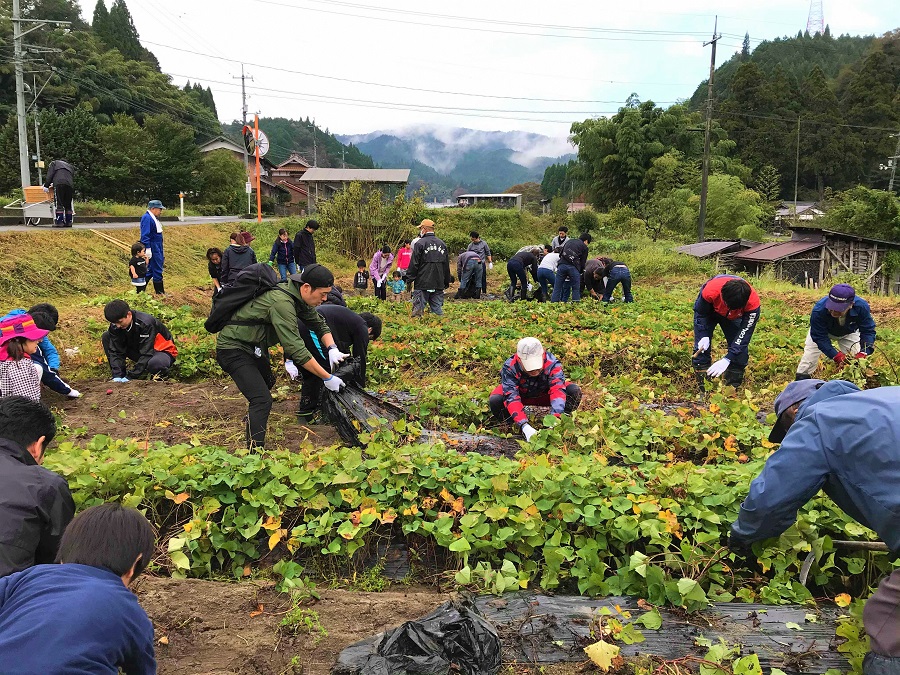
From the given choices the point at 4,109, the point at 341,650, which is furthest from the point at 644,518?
the point at 4,109

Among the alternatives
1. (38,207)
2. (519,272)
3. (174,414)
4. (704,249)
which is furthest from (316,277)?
(704,249)

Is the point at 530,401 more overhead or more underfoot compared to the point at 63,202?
more underfoot

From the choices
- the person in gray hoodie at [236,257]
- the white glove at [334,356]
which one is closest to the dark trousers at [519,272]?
the person in gray hoodie at [236,257]

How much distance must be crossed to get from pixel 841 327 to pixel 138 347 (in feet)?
24.7

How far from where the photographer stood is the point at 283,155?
89.6 m

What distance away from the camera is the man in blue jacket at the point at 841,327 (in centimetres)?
584

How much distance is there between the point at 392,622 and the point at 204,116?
56.3 metres

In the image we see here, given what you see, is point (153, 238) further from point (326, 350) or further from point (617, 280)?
point (617, 280)

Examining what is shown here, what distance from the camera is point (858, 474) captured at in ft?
6.44

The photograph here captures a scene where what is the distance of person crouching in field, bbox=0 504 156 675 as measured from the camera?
141cm

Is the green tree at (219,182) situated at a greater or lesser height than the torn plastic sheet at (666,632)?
greater

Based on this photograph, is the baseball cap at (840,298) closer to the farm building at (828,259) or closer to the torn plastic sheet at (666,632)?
the torn plastic sheet at (666,632)

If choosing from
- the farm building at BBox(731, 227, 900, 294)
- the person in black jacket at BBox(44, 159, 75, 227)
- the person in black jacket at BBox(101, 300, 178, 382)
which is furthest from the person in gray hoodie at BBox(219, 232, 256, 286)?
the farm building at BBox(731, 227, 900, 294)

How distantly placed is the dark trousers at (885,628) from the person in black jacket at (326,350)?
385 cm
